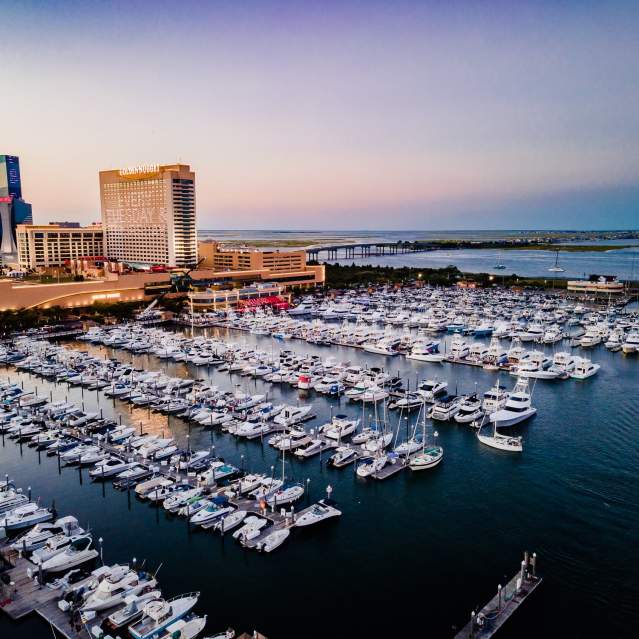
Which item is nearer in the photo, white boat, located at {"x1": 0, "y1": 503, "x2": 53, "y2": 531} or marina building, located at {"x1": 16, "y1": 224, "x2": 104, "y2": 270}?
white boat, located at {"x1": 0, "y1": 503, "x2": 53, "y2": 531}

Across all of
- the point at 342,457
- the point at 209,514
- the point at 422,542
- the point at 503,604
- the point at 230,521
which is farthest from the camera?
the point at 342,457

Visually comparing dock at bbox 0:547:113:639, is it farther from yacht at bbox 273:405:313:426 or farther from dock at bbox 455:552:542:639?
yacht at bbox 273:405:313:426

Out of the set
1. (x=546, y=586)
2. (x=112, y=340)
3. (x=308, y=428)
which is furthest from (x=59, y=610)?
(x=112, y=340)

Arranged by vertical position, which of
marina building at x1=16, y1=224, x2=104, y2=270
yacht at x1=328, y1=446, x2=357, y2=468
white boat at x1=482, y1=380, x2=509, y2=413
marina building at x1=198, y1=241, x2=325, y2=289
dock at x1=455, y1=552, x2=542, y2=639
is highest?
marina building at x1=16, y1=224, x2=104, y2=270

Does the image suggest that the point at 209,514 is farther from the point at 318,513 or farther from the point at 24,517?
the point at 24,517

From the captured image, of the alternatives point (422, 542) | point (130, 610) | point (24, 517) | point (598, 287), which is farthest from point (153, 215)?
point (130, 610)

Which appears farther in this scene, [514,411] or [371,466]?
[514,411]

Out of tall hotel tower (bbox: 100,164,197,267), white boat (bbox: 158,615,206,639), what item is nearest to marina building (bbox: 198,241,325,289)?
tall hotel tower (bbox: 100,164,197,267)
